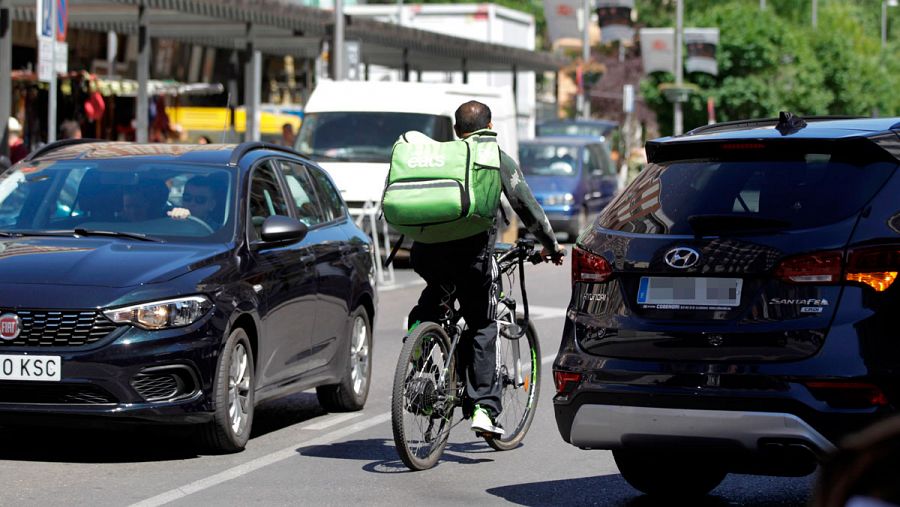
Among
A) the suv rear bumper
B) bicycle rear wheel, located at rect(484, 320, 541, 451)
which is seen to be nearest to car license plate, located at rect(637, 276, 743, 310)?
the suv rear bumper

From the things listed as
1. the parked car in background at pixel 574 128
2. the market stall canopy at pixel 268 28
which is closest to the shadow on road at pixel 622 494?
the market stall canopy at pixel 268 28

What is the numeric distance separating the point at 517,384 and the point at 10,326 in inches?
101

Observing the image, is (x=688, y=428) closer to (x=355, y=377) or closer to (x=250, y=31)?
(x=355, y=377)

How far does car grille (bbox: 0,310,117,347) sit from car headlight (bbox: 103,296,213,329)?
0.07 m

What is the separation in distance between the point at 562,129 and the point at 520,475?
4459 cm

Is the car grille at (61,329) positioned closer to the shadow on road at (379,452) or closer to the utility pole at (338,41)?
the shadow on road at (379,452)

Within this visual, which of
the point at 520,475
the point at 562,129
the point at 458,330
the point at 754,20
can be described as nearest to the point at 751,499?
the point at 520,475

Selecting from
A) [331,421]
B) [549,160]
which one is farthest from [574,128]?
[331,421]

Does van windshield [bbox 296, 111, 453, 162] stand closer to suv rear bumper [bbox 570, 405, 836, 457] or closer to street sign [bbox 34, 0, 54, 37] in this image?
street sign [bbox 34, 0, 54, 37]

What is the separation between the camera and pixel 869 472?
2932 mm

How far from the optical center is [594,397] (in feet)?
21.5

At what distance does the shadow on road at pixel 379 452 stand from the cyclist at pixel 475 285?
0.39 metres

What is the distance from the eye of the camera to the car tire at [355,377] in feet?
32.9

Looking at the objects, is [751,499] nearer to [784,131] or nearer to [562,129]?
[784,131]
